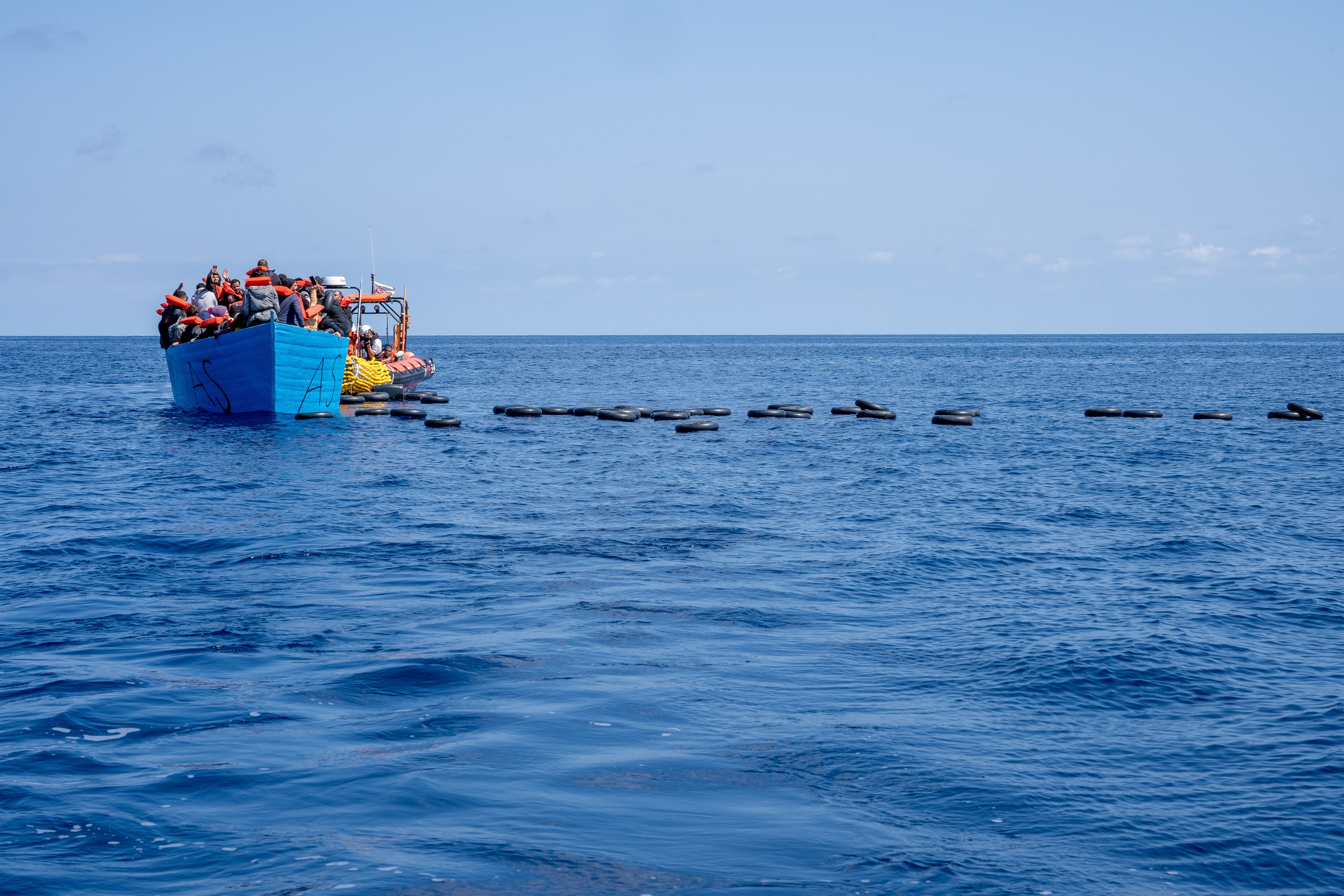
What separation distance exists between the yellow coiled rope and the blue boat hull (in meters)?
5.08

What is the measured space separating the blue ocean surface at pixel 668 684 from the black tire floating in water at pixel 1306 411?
58.5ft

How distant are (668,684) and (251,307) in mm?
26792

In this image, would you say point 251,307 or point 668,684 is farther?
point 251,307

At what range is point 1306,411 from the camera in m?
39.4

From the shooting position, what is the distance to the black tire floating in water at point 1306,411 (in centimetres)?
3919

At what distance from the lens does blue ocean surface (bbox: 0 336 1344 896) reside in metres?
6.32

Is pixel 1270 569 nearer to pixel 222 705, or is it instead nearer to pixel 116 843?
pixel 222 705

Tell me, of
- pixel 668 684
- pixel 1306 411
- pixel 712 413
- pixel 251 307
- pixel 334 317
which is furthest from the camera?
pixel 712 413

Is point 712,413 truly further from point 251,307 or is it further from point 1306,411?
point 1306,411

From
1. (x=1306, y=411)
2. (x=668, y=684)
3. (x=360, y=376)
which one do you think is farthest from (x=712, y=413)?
(x=668, y=684)

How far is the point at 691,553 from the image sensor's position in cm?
1543

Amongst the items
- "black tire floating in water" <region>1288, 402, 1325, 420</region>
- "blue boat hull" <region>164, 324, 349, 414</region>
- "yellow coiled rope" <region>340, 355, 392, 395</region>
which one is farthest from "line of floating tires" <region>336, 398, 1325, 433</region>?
"blue boat hull" <region>164, 324, 349, 414</region>

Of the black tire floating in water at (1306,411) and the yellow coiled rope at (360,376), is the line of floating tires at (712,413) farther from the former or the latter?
the yellow coiled rope at (360,376)

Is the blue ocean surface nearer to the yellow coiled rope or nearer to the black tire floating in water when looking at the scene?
the black tire floating in water
